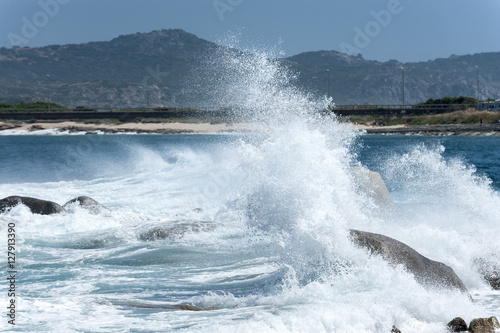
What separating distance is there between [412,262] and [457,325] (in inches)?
60.7

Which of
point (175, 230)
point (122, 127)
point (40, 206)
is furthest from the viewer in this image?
point (122, 127)

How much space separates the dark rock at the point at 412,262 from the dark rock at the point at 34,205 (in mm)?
8566

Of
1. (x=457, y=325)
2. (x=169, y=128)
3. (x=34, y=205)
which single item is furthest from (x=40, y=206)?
(x=169, y=128)

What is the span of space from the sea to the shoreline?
53156mm

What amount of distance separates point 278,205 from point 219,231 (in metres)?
2.83

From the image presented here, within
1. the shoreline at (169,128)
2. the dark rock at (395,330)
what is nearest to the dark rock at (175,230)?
the dark rock at (395,330)

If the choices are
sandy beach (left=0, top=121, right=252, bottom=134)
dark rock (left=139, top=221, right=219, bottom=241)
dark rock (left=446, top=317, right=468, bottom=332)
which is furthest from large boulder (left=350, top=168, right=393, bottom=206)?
sandy beach (left=0, top=121, right=252, bottom=134)

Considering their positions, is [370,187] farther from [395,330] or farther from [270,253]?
[395,330]

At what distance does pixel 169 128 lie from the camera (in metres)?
87.1

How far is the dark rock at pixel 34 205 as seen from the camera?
49.5 feet

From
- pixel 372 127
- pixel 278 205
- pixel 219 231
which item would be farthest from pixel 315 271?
pixel 372 127

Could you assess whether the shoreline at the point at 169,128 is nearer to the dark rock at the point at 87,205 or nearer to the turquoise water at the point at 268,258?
the turquoise water at the point at 268,258

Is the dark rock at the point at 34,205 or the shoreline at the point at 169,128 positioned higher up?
the shoreline at the point at 169,128

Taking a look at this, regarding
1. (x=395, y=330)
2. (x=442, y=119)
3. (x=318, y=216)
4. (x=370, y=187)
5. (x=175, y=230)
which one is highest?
(x=442, y=119)
